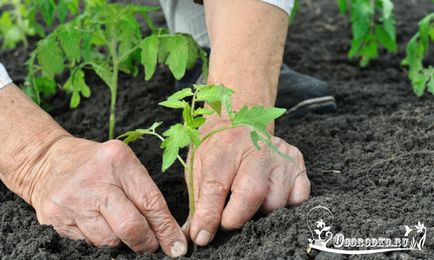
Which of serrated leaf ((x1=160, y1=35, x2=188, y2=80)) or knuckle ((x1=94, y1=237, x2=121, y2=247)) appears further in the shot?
serrated leaf ((x1=160, y1=35, x2=188, y2=80))

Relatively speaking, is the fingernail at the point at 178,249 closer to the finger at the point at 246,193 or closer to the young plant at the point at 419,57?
the finger at the point at 246,193

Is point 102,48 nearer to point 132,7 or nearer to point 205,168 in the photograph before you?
point 132,7

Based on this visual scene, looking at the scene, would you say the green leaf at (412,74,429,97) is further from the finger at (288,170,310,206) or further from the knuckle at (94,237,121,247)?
the knuckle at (94,237,121,247)

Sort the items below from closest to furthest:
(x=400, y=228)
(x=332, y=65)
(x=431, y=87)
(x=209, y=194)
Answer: (x=400, y=228) → (x=209, y=194) → (x=431, y=87) → (x=332, y=65)

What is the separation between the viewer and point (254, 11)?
219 centimetres

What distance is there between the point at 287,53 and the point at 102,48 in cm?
111

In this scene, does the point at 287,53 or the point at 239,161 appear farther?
the point at 287,53

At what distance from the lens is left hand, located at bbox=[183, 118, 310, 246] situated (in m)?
1.84

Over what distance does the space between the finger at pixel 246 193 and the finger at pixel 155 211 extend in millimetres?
140

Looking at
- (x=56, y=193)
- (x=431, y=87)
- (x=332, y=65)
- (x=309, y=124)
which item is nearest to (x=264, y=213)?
(x=56, y=193)

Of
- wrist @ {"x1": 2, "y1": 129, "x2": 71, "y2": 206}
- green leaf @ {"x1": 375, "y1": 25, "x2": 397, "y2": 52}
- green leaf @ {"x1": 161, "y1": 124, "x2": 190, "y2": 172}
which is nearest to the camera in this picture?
green leaf @ {"x1": 161, "y1": 124, "x2": 190, "y2": 172}

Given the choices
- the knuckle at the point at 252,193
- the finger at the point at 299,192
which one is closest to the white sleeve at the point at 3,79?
the knuckle at the point at 252,193

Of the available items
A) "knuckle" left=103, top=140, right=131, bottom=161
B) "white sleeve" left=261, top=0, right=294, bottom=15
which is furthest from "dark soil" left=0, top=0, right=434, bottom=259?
"white sleeve" left=261, top=0, right=294, bottom=15

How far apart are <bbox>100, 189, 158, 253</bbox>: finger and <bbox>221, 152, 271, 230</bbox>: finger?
0.23 meters
